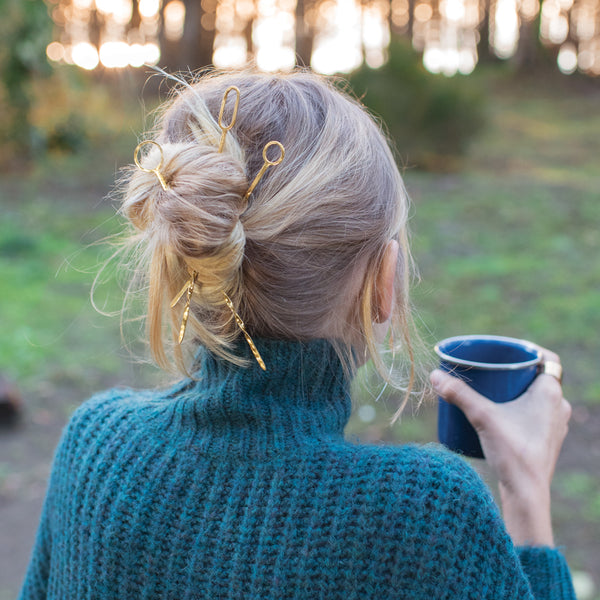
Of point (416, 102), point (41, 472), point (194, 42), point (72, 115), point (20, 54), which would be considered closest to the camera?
point (41, 472)

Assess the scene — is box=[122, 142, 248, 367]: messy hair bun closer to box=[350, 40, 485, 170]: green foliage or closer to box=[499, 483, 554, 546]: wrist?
box=[499, 483, 554, 546]: wrist

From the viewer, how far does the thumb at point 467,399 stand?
1412 millimetres

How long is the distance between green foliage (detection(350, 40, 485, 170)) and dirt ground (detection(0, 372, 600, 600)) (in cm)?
675

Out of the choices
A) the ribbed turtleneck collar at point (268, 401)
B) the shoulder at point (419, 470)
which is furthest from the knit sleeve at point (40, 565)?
the shoulder at point (419, 470)

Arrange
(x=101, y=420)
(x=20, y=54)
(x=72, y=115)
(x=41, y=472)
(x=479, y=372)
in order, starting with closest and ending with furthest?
1. (x=101, y=420)
2. (x=479, y=372)
3. (x=41, y=472)
4. (x=20, y=54)
5. (x=72, y=115)

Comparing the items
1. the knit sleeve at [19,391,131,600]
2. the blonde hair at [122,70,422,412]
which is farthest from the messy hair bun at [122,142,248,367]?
the knit sleeve at [19,391,131,600]

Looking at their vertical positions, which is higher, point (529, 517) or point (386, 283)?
point (386, 283)

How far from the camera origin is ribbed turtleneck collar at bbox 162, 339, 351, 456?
1.15 metres

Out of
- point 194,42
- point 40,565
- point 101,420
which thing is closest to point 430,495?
point 101,420

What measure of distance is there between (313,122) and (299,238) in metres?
0.23

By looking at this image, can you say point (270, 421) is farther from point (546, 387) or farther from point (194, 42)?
point (194, 42)

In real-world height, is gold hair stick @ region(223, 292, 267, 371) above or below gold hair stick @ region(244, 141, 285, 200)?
below

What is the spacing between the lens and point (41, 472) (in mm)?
3725

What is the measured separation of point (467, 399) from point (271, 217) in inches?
23.5
